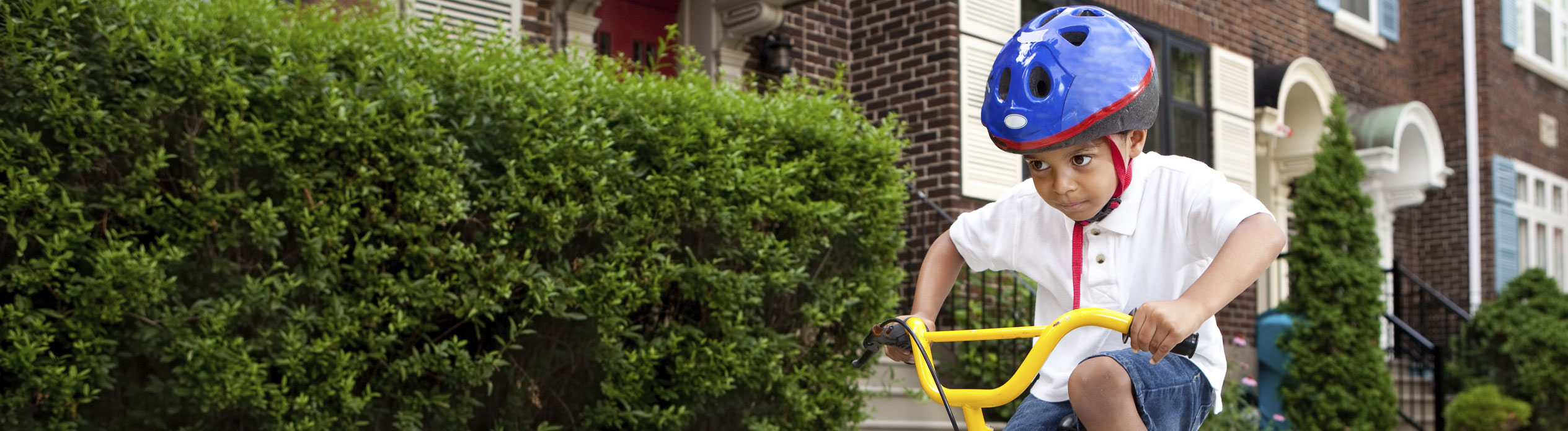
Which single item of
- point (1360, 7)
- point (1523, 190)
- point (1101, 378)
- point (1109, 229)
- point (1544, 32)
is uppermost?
point (1544, 32)

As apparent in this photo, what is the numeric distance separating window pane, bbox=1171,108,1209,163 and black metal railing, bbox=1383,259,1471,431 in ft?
6.79

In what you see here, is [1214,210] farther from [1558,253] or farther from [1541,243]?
[1558,253]

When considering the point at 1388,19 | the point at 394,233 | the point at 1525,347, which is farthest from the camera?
the point at 1388,19

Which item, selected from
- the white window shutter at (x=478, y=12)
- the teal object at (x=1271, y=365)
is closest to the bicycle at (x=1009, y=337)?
the white window shutter at (x=478, y=12)

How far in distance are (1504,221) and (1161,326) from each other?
15732 millimetres

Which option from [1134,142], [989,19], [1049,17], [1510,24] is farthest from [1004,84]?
[1510,24]

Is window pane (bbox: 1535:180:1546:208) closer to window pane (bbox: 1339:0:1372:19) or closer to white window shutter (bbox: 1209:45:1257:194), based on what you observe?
window pane (bbox: 1339:0:1372:19)

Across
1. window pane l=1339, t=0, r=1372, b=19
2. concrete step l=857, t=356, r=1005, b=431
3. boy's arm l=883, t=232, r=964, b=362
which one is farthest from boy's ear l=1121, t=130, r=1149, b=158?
window pane l=1339, t=0, r=1372, b=19

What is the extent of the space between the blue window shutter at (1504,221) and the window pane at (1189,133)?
608 cm

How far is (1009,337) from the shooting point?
224cm

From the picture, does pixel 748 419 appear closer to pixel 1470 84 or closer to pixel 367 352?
pixel 367 352

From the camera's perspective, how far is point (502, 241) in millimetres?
4750

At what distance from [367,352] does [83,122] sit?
117 cm

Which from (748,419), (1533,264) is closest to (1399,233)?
(1533,264)
